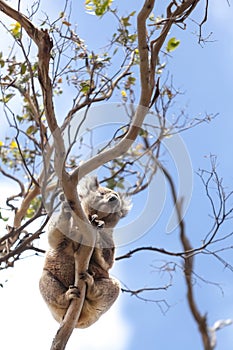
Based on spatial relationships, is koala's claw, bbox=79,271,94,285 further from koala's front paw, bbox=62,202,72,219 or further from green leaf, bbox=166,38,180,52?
green leaf, bbox=166,38,180,52

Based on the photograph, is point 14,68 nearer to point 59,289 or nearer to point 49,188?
point 49,188

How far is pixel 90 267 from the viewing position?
20.0ft

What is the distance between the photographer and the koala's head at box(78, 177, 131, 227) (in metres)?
6.40

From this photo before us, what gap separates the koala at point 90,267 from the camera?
582cm

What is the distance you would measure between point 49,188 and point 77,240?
1420 millimetres

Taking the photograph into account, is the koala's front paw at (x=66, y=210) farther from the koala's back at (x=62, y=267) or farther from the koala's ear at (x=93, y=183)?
the koala's ear at (x=93, y=183)

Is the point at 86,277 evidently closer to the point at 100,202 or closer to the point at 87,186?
the point at 100,202

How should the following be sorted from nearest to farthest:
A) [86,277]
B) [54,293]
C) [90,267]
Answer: [86,277] → [54,293] → [90,267]

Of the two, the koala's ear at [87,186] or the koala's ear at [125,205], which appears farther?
the koala's ear at [125,205]

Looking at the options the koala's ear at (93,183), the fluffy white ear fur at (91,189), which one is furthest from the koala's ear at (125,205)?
the koala's ear at (93,183)

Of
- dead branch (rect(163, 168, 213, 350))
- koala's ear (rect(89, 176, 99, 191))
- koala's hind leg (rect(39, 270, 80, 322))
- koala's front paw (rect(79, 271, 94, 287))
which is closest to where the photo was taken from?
dead branch (rect(163, 168, 213, 350))

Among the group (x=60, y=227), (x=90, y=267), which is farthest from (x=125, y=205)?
(x=60, y=227)

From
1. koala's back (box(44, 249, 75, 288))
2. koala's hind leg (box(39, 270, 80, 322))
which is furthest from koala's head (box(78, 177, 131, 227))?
koala's hind leg (box(39, 270, 80, 322))

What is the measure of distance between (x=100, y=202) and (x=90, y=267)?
69cm
